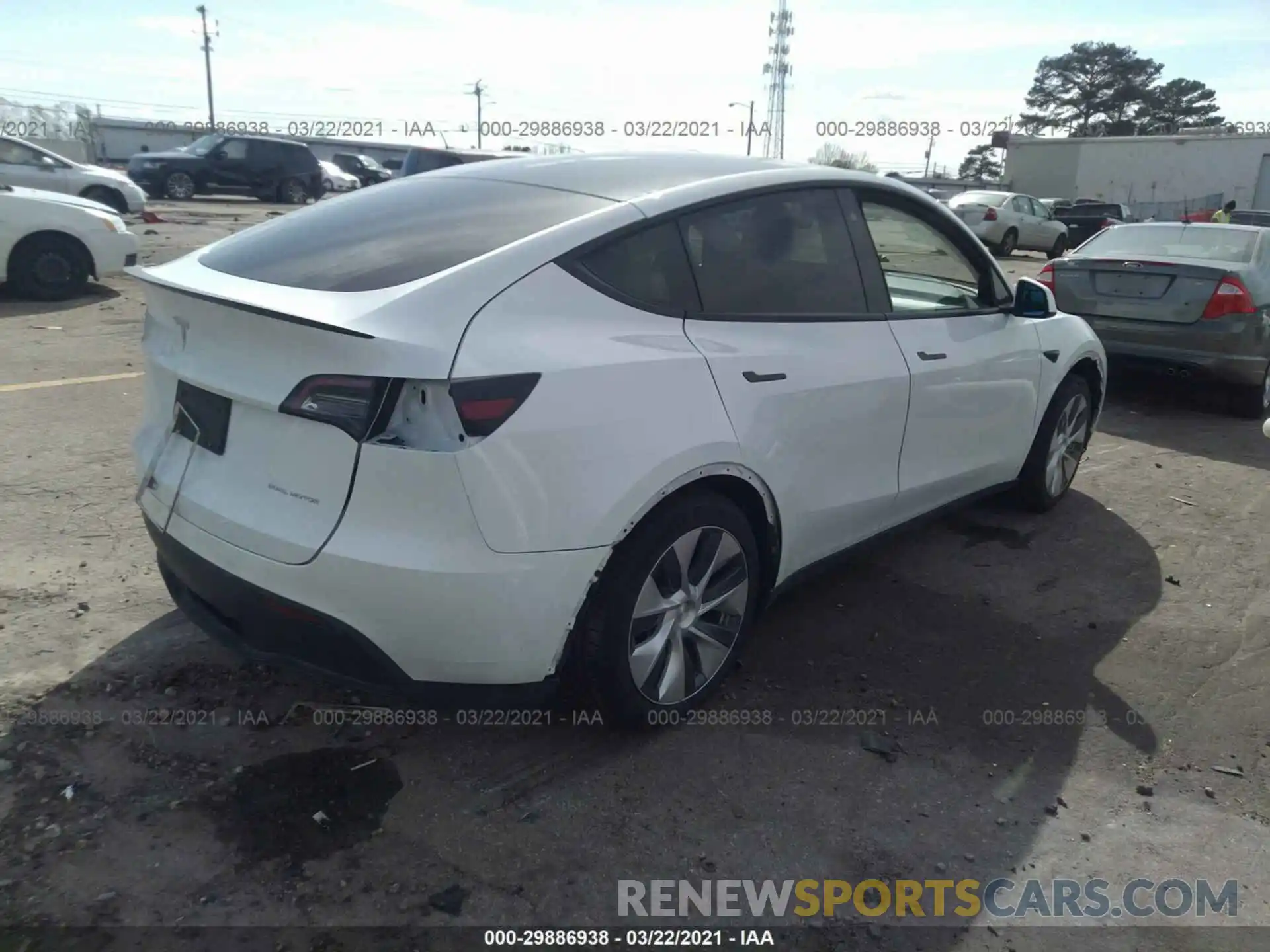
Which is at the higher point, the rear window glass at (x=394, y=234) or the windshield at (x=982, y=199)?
the windshield at (x=982, y=199)

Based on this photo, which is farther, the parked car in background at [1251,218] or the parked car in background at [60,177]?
the parked car in background at [1251,218]

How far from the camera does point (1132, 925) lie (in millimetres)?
2414

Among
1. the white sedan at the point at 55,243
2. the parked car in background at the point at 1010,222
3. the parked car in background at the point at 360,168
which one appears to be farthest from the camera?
the parked car in background at the point at 360,168

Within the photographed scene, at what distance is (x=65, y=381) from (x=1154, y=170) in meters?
43.1

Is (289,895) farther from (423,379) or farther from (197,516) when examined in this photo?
(423,379)

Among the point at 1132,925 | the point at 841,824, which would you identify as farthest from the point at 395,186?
the point at 1132,925

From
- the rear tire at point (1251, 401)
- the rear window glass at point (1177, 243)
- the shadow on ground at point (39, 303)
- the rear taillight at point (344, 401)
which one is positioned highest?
the rear window glass at point (1177, 243)

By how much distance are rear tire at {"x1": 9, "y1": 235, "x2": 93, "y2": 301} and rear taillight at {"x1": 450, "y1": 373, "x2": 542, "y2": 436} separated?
30.2 feet

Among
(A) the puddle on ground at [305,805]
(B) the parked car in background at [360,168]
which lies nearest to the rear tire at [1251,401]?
(A) the puddle on ground at [305,805]

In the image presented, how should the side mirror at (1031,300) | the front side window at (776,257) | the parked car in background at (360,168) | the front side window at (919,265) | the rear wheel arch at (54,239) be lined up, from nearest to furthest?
the front side window at (776,257) < the front side window at (919,265) < the side mirror at (1031,300) < the rear wheel arch at (54,239) < the parked car in background at (360,168)

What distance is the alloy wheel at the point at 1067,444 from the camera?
4957mm

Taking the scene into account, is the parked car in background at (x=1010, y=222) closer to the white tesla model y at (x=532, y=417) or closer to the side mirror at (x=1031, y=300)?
the side mirror at (x=1031, y=300)

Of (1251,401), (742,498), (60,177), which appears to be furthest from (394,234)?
(60,177)

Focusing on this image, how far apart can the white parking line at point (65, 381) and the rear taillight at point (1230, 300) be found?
738cm
